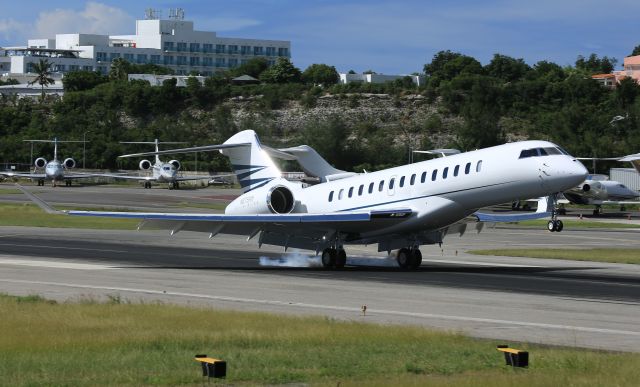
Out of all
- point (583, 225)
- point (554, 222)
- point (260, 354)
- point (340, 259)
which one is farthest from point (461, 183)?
point (583, 225)

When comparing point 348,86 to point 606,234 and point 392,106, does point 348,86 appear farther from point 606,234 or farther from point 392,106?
point 606,234

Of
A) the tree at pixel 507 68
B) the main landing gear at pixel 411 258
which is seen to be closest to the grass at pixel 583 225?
the main landing gear at pixel 411 258

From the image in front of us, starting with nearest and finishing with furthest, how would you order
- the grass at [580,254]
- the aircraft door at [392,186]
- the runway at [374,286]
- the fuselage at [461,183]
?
1. the runway at [374,286]
2. the fuselage at [461,183]
3. the aircraft door at [392,186]
4. the grass at [580,254]

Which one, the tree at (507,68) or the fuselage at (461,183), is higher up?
the tree at (507,68)

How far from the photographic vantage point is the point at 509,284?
95.2 feet

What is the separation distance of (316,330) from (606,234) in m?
→ 43.0

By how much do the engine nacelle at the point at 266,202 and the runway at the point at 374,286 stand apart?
1840mm

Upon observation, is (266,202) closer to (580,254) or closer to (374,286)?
(374,286)

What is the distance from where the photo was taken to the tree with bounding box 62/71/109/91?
174250mm

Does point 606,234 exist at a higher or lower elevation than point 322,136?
lower

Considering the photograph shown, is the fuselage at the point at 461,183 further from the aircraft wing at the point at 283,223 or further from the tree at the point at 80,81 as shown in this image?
the tree at the point at 80,81

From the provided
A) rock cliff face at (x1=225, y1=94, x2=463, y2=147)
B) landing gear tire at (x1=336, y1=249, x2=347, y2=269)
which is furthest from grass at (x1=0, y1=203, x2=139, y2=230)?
rock cliff face at (x1=225, y1=94, x2=463, y2=147)

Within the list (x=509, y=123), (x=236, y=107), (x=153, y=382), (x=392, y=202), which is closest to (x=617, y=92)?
(x=509, y=123)

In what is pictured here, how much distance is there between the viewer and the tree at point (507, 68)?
17388 cm
